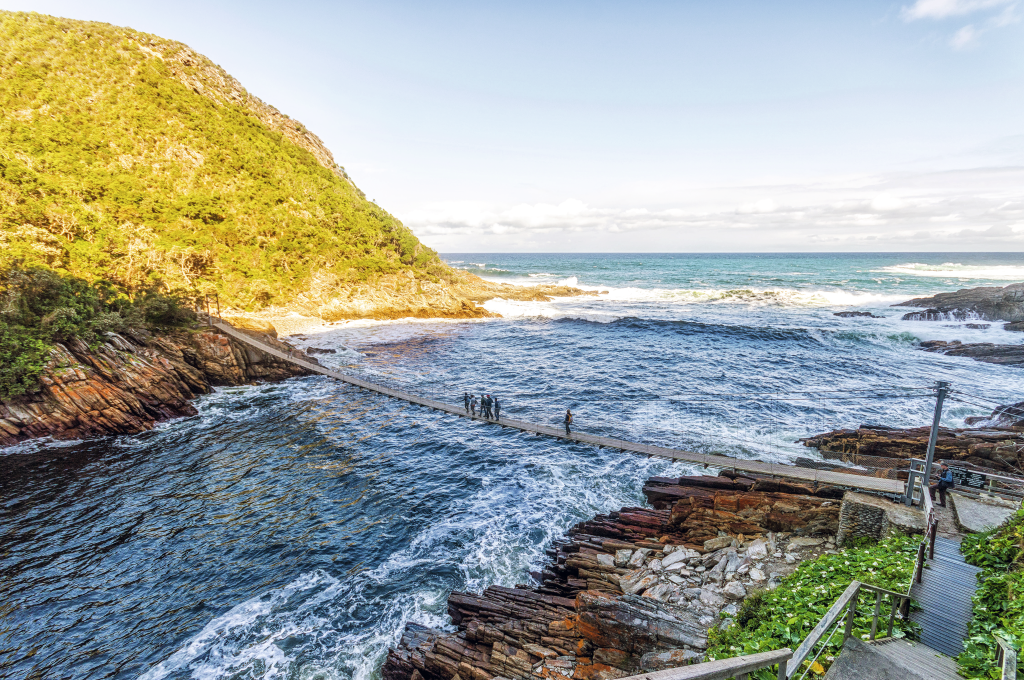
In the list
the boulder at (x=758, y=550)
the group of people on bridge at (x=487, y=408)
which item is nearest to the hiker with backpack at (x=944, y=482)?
the boulder at (x=758, y=550)

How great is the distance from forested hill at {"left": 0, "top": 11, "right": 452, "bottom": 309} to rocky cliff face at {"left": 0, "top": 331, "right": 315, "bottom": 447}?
773cm

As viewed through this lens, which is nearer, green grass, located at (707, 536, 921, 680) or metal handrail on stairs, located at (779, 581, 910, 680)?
metal handrail on stairs, located at (779, 581, 910, 680)

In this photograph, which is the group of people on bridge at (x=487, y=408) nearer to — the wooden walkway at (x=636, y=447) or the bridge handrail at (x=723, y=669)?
the wooden walkway at (x=636, y=447)

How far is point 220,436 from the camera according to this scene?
22391 mm

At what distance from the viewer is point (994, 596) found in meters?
7.07

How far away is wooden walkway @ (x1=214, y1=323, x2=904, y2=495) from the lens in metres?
14.2

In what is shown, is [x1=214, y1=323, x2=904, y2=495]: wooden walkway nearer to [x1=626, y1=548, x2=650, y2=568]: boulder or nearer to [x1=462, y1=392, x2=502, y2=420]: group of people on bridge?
[x1=462, y1=392, x2=502, y2=420]: group of people on bridge

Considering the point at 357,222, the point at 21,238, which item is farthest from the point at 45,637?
the point at 357,222

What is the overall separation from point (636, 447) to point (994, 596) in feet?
42.3

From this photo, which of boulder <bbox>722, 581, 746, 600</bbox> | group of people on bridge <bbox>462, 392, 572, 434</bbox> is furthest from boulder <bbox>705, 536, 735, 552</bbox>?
group of people on bridge <bbox>462, 392, 572, 434</bbox>

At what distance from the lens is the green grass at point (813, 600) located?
23.0 feet

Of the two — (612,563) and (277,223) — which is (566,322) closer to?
(277,223)

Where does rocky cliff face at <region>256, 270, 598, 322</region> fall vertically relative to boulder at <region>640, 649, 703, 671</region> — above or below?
above

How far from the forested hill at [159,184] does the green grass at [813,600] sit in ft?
131
